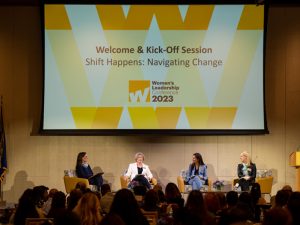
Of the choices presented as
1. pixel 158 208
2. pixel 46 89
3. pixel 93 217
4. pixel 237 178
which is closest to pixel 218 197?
pixel 158 208

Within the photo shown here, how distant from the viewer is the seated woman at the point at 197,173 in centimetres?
Result: 1140

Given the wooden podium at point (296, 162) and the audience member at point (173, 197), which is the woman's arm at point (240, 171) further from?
the audience member at point (173, 197)

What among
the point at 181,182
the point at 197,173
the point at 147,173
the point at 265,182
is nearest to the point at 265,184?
the point at 265,182

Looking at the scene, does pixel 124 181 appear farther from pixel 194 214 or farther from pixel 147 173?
pixel 194 214

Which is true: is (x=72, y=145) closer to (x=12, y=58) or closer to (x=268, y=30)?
(x=12, y=58)

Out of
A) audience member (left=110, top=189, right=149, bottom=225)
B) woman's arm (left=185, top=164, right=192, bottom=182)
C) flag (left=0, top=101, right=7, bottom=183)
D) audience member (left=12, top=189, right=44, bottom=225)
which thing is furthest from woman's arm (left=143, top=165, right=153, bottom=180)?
audience member (left=110, top=189, right=149, bottom=225)

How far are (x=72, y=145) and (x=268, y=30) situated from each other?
4.38 meters

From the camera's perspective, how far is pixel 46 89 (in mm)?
12070

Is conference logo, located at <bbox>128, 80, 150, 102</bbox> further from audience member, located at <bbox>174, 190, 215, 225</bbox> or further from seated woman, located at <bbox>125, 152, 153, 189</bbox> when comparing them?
audience member, located at <bbox>174, 190, 215, 225</bbox>

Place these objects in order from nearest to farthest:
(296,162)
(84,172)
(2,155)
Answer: (84,172), (296,162), (2,155)

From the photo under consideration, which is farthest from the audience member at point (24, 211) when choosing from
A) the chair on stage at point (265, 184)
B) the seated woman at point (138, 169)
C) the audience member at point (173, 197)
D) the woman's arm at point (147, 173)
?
the chair on stage at point (265, 184)

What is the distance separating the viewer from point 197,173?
38.0 ft

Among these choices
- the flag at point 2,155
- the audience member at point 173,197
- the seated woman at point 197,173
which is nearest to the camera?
the audience member at point 173,197

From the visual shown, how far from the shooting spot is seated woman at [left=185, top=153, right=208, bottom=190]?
1140cm
